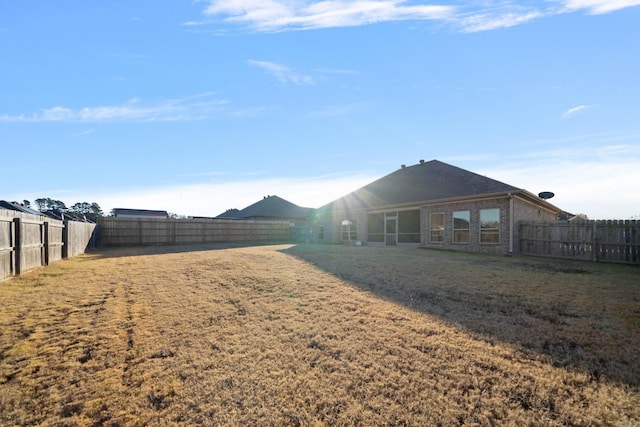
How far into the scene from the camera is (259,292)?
605cm

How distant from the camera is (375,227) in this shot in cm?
2130

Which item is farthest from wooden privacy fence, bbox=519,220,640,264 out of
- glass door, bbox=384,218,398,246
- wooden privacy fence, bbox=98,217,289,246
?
wooden privacy fence, bbox=98,217,289,246

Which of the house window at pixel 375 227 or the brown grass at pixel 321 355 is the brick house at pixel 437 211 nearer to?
the house window at pixel 375 227

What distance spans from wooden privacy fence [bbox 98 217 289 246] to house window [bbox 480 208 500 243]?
55.3 feet

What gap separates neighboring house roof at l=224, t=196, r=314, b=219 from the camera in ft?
118

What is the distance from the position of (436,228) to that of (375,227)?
18.2 feet

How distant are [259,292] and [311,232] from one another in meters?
21.5

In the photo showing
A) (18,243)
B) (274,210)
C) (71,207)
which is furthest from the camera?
(71,207)

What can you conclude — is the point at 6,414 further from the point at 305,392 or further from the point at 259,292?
the point at 259,292

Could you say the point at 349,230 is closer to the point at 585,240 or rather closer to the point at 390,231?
the point at 390,231

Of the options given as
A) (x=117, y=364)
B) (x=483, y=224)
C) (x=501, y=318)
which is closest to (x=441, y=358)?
(x=501, y=318)

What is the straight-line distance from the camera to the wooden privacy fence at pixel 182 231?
770 inches

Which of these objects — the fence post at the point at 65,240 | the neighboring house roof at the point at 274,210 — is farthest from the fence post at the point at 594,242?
the neighboring house roof at the point at 274,210

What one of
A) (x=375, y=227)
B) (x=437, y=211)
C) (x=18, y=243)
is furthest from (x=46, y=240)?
(x=375, y=227)
